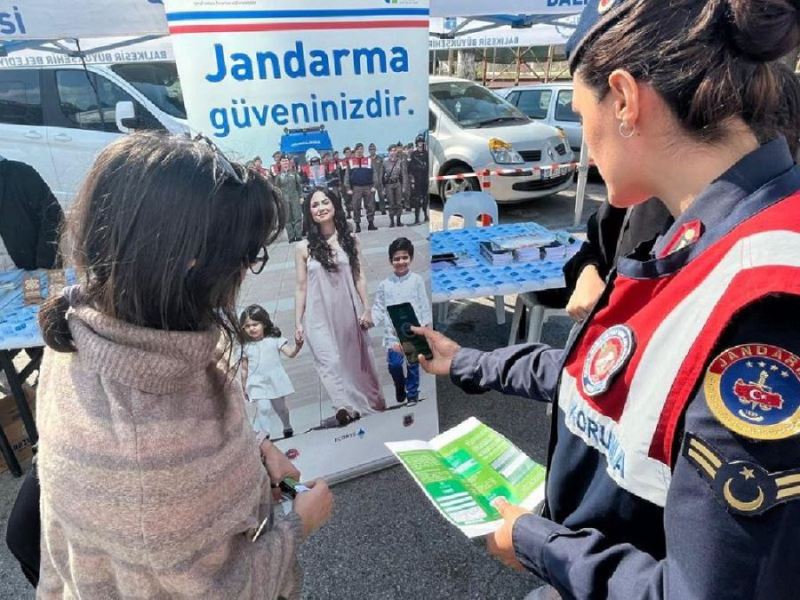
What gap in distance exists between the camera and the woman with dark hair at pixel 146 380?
0.83m

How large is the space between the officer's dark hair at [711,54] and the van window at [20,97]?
656 centimetres

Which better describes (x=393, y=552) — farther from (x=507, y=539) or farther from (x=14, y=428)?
(x=14, y=428)

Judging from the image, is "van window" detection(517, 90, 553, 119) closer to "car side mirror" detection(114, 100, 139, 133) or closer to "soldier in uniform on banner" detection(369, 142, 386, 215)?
"car side mirror" detection(114, 100, 139, 133)

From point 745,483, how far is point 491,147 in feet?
→ 21.3

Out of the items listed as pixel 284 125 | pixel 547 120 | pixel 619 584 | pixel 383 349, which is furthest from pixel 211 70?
pixel 547 120

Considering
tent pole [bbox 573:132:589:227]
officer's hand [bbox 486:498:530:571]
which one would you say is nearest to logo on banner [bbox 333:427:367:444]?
officer's hand [bbox 486:498:530:571]

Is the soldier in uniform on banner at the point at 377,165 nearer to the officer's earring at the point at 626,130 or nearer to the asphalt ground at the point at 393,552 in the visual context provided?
the officer's earring at the point at 626,130

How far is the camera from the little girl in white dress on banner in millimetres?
2047

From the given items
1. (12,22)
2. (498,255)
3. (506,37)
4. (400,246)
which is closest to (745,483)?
(400,246)

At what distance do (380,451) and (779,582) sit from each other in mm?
2087

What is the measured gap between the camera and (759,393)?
A: 569mm

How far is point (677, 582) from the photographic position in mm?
638

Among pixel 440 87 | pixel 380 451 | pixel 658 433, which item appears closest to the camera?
pixel 658 433

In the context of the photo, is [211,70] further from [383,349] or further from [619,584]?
[619,584]
